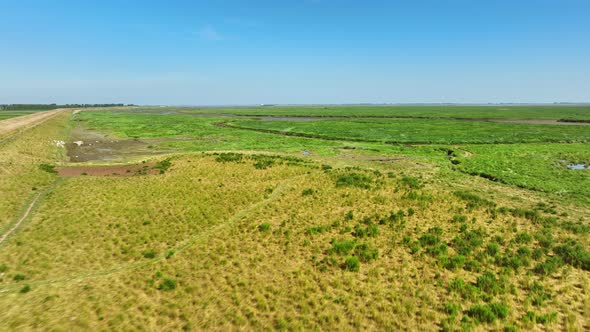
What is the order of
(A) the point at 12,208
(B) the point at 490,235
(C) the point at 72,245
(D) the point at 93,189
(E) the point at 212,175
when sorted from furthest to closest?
(E) the point at 212,175 < (D) the point at 93,189 < (A) the point at 12,208 < (B) the point at 490,235 < (C) the point at 72,245

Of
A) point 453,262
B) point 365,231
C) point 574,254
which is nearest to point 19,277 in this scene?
point 365,231

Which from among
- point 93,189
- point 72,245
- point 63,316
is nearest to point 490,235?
point 63,316

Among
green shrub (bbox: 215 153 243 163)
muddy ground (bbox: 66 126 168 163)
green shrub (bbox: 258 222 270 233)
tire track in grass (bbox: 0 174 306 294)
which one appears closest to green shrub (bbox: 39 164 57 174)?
muddy ground (bbox: 66 126 168 163)

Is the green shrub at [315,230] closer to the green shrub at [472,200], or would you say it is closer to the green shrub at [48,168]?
the green shrub at [472,200]

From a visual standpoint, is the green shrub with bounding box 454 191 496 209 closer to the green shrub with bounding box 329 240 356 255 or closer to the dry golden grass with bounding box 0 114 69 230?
the green shrub with bounding box 329 240 356 255

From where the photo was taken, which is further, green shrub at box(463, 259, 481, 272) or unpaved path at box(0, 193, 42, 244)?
unpaved path at box(0, 193, 42, 244)

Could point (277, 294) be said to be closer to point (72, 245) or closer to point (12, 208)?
point (72, 245)

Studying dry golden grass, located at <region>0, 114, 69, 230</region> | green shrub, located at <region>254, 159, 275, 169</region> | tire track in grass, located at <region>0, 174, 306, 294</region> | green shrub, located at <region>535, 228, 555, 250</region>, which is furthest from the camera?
green shrub, located at <region>254, 159, 275, 169</region>

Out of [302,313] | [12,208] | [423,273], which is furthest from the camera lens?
[12,208]
